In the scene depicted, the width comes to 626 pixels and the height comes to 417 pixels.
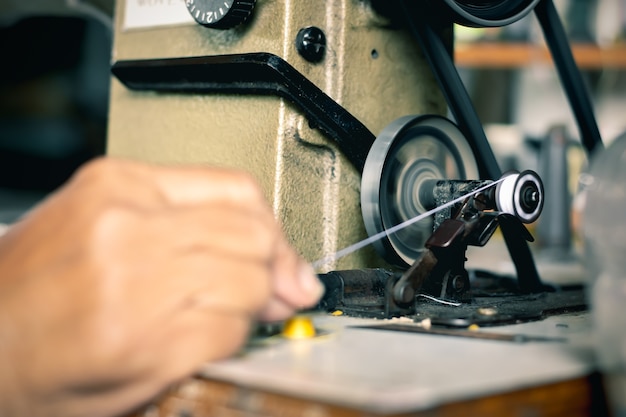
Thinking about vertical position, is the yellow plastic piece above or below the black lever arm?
below

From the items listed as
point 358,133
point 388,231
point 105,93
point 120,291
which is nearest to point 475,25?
point 358,133

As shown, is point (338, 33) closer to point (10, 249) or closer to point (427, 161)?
point (427, 161)

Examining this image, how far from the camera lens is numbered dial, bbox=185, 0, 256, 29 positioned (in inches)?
48.9

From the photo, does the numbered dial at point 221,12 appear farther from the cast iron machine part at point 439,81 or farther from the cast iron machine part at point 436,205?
the cast iron machine part at point 436,205

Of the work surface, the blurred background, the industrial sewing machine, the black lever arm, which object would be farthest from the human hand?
the blurred background

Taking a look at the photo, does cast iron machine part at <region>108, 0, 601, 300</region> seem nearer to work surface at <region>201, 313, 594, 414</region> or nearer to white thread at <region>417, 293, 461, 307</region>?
white thread at <region>417, 293, 461, 307</region>

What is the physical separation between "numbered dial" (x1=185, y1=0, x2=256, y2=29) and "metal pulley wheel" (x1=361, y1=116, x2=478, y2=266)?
0.94ft

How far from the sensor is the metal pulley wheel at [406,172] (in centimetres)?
122

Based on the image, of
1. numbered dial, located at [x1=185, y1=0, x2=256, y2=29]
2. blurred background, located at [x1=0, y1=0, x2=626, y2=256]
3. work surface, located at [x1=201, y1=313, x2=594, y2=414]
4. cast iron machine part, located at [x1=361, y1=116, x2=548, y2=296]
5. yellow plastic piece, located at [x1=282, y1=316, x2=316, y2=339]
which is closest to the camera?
work surface, located at [x1=201, y1=313, x2=594, y2=414]

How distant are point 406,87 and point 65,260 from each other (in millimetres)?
897

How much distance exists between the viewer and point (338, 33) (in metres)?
1.35

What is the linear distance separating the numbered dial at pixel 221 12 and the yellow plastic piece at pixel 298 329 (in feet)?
1.80

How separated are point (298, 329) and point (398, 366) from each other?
0.20 m

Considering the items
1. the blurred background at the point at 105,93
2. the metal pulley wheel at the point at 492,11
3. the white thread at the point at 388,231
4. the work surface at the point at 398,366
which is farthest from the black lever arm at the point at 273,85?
the blurred background at the point at 105,93
